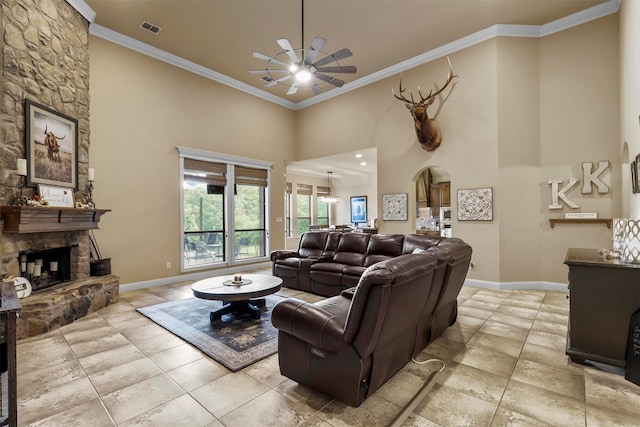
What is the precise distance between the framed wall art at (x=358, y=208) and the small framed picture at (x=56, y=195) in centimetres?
902

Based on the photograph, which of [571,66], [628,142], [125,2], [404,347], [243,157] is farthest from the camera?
[243,157]

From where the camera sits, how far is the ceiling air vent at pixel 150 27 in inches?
190

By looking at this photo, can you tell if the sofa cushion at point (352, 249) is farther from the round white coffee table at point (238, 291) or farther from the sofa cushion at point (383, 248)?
the round white coffee table at point (238, 291)

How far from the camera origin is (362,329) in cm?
191

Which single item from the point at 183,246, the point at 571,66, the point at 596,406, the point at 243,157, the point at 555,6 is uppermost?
the point at 555,6

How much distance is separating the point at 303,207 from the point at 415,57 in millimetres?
6901

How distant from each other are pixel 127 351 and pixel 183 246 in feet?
10.7

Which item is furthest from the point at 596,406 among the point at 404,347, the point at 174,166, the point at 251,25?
the point at 174,166

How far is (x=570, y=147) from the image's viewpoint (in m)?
4.89

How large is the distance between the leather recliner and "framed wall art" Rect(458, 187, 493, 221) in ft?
11.0

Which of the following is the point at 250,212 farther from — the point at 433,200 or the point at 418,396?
the point at 418,396

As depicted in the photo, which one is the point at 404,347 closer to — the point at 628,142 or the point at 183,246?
the point at 628,142

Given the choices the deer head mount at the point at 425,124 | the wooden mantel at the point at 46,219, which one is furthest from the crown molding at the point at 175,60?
the deer head mount at the point at 425,124

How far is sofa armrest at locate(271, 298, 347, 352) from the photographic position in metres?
1.97
